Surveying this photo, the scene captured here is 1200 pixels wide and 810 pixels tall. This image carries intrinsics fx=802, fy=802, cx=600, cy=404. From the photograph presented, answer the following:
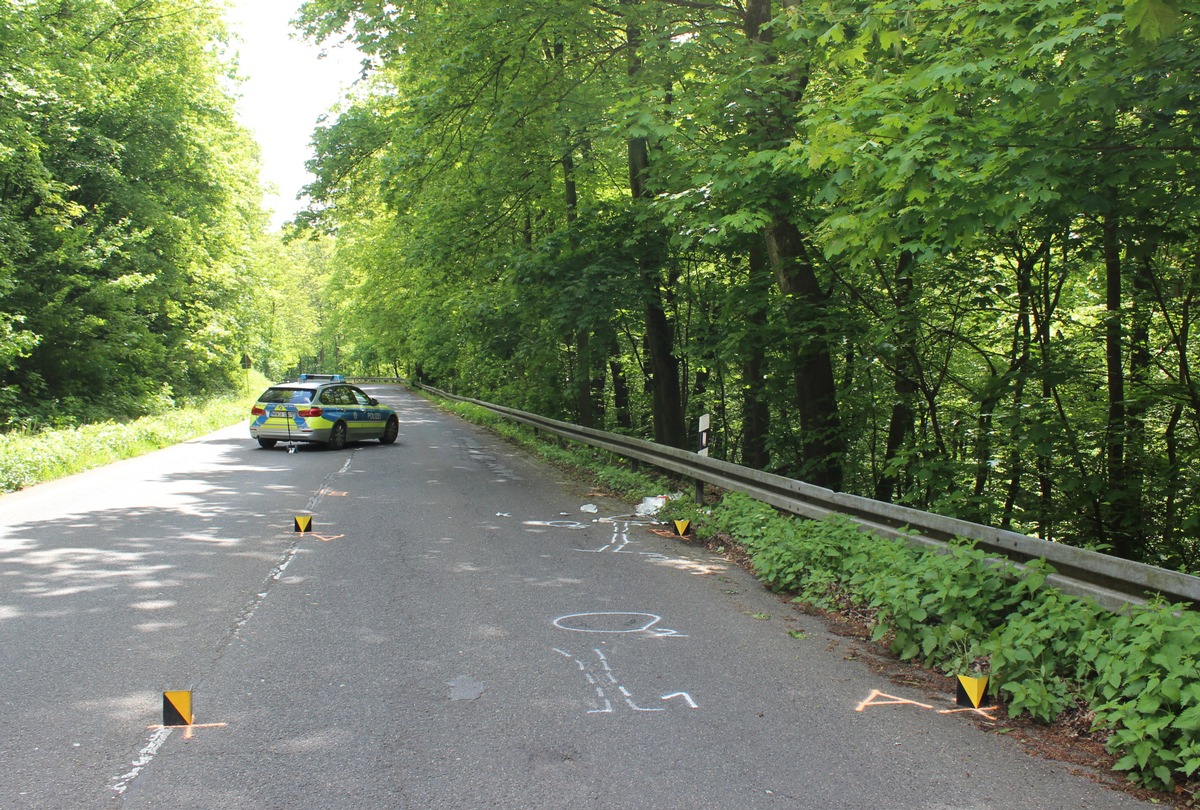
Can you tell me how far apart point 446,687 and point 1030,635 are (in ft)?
10.7

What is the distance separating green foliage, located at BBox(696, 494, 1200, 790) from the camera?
11.6ft

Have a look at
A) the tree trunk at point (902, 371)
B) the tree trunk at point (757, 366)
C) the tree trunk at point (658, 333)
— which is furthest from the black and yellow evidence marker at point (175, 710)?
the tree trunk at point (658, 333)

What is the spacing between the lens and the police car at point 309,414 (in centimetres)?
1816

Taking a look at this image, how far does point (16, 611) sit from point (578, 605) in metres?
4.08

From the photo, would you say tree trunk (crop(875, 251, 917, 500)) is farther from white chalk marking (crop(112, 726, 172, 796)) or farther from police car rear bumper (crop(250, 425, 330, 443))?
police car rear bumper (crop(250, 425, 330, 443))

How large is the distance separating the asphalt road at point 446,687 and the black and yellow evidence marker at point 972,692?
0.10m

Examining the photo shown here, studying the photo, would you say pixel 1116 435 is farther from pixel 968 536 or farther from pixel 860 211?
pixel 968 536

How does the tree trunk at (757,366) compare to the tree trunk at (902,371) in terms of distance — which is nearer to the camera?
the tree trunk at (902,371)

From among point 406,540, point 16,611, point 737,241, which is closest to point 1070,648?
point 406,540

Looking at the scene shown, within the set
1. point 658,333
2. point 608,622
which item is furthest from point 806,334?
point 608,622

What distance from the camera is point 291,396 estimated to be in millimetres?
18219

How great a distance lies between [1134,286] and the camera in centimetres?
974

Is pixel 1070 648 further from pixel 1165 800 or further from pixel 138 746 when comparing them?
pixel 138 746

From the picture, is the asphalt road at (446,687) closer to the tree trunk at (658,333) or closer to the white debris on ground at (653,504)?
the white debris on ground at (653,504)
